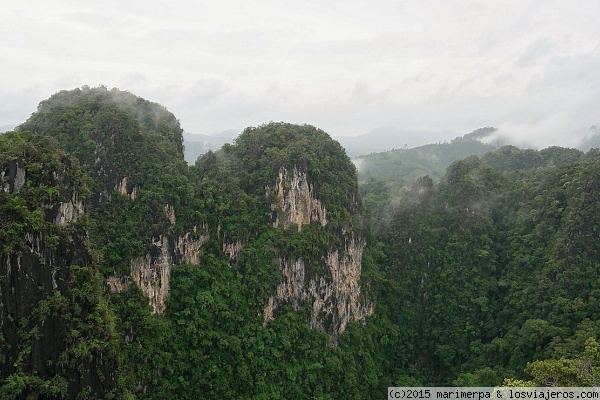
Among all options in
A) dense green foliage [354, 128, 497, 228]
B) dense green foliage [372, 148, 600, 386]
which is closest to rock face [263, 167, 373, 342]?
dense green foliage [372, 148, 600, 386]

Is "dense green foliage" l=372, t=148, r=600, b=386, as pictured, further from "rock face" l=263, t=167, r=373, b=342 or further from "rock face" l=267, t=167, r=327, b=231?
"rock face" l=267, t=167, r=327, b=231

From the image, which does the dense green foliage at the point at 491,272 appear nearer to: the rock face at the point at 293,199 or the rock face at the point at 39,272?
the rock face at the point at 293,199

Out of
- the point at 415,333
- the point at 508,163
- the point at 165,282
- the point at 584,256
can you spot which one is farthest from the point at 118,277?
the point at 508,163

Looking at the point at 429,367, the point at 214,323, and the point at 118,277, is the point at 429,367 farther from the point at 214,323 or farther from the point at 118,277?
the point at 118,277

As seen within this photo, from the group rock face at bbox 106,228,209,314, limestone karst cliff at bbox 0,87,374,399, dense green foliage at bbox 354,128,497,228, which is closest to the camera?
limestone karst cliff at bbox 0,87,374,399

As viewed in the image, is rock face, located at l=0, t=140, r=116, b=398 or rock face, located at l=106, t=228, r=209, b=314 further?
rock face, located at l=106, t=228, r=209, b=314

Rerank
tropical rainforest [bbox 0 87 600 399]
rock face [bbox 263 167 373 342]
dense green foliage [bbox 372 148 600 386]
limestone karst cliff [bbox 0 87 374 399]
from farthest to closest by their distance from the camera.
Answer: rock face [bbox 263 167 373 342] < dense green foliage [bbox 372 148 600 386] < tropical rainforest [bbox 0 87 600 399] < limestone karst cliff [bbox 0 87 374 399]
